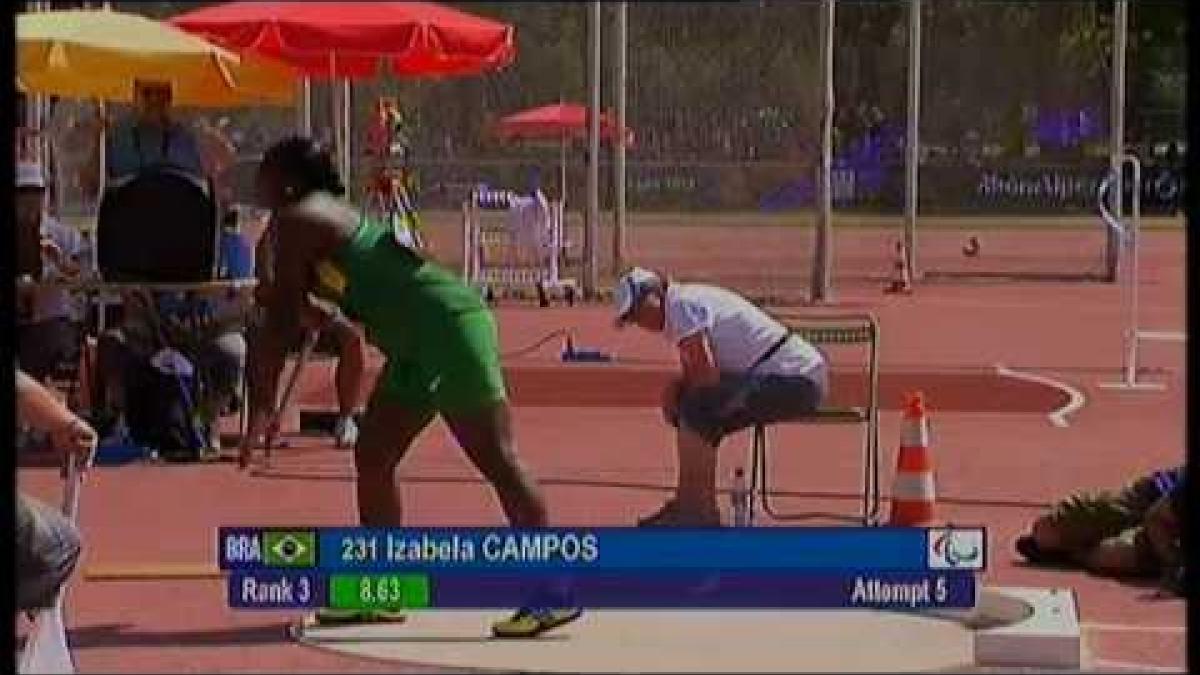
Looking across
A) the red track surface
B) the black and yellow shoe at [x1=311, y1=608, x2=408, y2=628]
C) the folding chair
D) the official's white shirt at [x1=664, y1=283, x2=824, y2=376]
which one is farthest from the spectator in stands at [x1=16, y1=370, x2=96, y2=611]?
the folding chair

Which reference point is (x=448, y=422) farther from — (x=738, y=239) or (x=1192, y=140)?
(x=738, y=239)

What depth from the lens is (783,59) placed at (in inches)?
992

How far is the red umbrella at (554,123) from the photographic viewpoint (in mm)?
25750

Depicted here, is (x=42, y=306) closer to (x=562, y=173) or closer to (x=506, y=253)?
(x=506, y=253)

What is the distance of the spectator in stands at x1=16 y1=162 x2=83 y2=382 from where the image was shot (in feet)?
44.3

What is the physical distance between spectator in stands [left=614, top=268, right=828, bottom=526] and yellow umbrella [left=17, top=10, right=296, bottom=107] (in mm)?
4232

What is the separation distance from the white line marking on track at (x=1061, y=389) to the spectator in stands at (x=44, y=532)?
347 inches

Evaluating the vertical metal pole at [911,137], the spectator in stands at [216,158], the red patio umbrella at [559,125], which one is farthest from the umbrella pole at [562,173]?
the spectator in stands at [216,158]

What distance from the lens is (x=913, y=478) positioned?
400 inches

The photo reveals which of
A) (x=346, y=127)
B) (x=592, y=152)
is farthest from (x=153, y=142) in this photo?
(x=592, y=152)

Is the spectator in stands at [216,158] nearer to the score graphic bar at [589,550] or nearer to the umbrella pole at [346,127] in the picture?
the umbrella pole at [346,127]

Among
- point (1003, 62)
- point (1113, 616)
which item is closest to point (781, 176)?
point (1003, 62)
